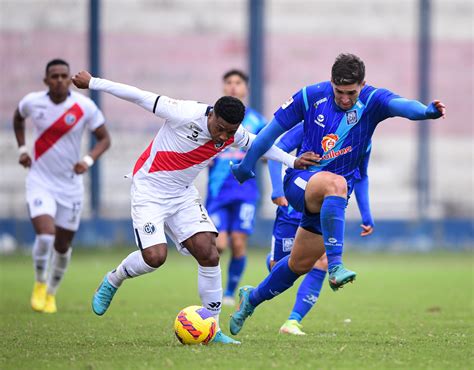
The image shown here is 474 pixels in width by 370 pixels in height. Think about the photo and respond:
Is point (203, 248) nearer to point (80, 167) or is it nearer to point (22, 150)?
point (80, 167)

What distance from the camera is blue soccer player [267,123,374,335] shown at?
9180 mm

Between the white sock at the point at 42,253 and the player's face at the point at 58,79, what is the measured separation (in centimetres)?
172

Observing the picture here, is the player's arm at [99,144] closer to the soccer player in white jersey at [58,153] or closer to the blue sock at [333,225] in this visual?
the soccer player in white jersey at [58,153]

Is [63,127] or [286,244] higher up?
[63,127]

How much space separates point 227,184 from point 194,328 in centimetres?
507

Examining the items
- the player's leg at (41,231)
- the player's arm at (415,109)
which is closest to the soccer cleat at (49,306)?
the player's leg at (41,231)

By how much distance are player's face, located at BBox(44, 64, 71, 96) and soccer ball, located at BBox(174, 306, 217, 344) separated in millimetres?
4659

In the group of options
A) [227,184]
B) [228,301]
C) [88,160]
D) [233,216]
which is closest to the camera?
[88,160]

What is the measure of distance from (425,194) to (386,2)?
5381 mm

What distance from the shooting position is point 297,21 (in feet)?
88.9

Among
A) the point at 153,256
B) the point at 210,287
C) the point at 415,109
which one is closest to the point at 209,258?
the point at 210,287

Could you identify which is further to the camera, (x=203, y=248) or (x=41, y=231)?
(x=41, y=231)

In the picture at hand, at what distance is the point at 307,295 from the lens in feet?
31.2

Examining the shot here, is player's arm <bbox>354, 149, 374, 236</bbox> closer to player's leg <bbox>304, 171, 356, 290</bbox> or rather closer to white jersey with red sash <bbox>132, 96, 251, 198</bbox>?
player's leg <bbox>304, 171, 356, 290</bbox>
